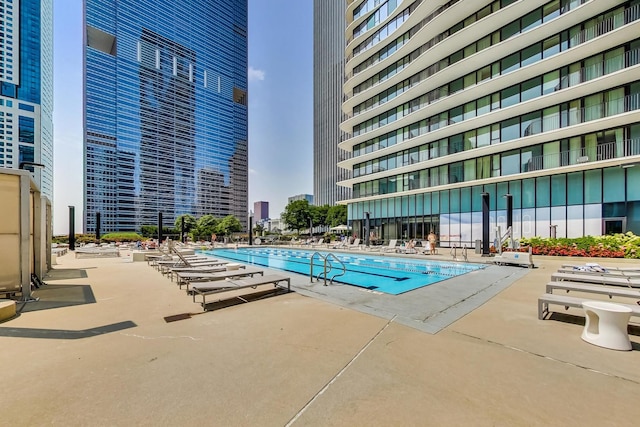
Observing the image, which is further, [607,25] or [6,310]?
[607,25]

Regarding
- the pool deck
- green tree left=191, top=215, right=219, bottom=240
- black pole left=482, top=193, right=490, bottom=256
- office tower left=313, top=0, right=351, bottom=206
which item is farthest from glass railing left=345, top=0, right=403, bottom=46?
office tower left=313, top=0, right=351, bottom=206

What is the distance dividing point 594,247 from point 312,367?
18367mm

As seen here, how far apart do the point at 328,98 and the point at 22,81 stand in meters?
76.4

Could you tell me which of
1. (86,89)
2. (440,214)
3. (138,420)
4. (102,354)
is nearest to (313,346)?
(138,420)

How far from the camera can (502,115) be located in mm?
21922

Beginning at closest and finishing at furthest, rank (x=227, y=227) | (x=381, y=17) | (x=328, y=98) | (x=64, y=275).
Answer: (x=64, y=275), (x=381, y=17), (x=227, y=227), (x=328, y=98)

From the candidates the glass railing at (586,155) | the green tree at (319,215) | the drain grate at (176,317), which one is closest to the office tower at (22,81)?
the green tree at (319,215)

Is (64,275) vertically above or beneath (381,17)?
beneath

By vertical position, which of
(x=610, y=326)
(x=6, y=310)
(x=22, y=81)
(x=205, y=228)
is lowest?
(x=205, y=228)

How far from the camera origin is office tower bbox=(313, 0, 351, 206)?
8344 cm

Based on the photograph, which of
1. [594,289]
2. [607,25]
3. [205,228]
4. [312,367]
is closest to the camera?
[312,367]

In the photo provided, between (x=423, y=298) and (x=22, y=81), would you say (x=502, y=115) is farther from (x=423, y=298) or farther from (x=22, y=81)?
(x=22, y=81)

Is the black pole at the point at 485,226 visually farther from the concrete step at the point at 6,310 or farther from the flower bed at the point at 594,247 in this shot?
the concrete step at the point at 6,310

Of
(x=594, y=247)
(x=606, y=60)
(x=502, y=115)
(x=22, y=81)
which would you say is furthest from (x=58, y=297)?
(x=22, y=81)
